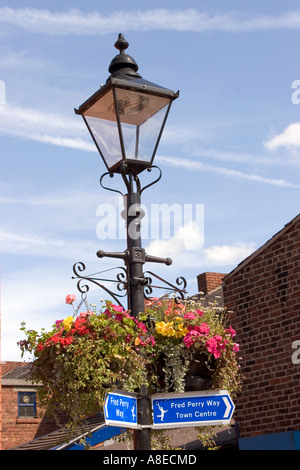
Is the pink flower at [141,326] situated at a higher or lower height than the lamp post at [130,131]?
lower

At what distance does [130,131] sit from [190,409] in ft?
7.88

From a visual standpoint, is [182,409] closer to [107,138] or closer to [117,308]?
[117,308]

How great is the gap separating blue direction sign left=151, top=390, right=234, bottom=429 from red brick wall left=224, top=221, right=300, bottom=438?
663cm

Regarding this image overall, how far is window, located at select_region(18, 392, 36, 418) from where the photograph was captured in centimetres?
2822

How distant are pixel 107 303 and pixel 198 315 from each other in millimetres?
858

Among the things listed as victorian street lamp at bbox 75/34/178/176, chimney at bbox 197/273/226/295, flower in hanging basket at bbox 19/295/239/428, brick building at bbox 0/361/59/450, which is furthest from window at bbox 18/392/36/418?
victorian street lamp at bbox 75/34/178/176

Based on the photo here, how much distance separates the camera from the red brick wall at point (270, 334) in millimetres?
12398

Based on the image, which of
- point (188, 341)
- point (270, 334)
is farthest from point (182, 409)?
point (270, 334)

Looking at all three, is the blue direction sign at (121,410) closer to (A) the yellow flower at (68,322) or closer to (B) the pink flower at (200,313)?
(A) the yellow flower at (68,322)

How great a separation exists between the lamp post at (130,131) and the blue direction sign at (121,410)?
2.75 feet

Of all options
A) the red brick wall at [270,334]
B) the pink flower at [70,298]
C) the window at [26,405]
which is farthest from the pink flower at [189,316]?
the window at [26,405]

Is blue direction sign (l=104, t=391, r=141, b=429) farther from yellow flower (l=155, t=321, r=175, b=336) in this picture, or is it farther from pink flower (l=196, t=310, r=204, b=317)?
pink flower (l=196, t=310, r=204, b=317)

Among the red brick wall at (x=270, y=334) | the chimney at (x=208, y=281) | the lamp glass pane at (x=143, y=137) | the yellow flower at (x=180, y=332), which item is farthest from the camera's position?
the chimney at (x=208, y=281)
